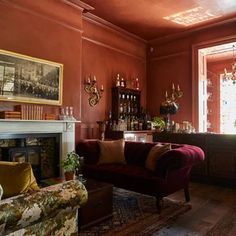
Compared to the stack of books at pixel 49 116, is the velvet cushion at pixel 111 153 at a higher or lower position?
lower

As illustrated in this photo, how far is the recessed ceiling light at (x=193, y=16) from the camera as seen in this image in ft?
16.1

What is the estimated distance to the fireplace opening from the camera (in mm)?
3712

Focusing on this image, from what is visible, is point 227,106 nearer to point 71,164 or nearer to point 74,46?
point 74,46

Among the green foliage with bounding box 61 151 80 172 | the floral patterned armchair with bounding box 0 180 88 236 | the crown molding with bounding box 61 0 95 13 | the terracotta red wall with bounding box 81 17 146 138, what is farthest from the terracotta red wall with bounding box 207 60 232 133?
the floral patterned armchair with bounding box 0 180 88 236

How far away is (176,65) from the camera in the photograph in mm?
6195

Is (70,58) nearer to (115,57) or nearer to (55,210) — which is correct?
(115,57)

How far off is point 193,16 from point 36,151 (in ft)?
13.6

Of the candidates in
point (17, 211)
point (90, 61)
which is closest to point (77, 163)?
point (17, 211)

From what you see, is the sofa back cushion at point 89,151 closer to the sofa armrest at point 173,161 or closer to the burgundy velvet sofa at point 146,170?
the burgundy velvet sofa at point 146,170

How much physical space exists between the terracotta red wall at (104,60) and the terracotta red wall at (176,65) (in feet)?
1.27

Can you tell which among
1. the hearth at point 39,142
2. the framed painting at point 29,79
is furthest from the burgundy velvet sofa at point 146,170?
the framed painting at point 29,79

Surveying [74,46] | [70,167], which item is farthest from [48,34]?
[70,167]

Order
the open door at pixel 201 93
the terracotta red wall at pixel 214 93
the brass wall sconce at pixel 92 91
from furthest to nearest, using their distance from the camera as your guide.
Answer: the terracotta red wall at pixel 214 93 < the open door at pixel 201 93 < the brass wall sconce at pixel 92 91

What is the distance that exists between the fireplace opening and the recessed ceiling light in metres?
3.50
